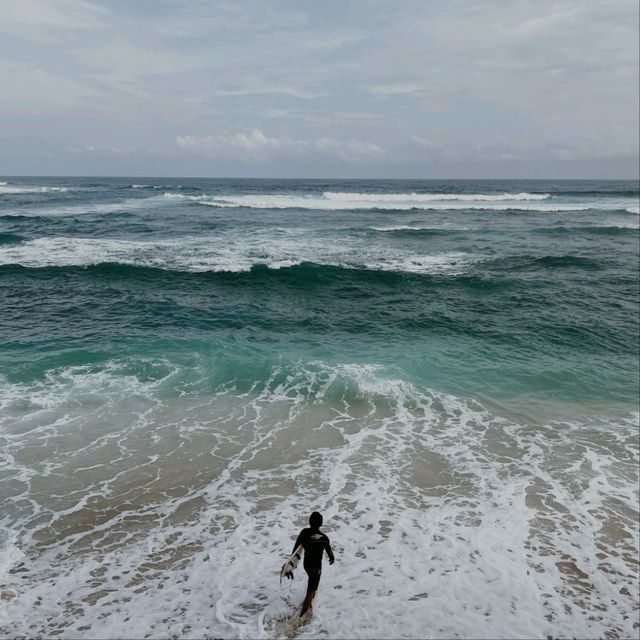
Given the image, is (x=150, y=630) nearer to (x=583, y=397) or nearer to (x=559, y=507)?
(x=559, y=507)

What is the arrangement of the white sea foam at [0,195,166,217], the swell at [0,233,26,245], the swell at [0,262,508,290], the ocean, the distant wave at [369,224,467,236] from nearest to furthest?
the ocean, the swell at [0,262,508,290], the swell at [0,233,26,245], the distant wave at [369,224,467,236], the white sea foam at [0,195,166,217]

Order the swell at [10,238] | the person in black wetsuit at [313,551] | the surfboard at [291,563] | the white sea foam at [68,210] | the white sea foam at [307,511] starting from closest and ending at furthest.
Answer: the surfboard at [291,563], the person in black wetsuit at [313,551], the white sea foam at [307,511], the swell at [10,238], the white sea foam at [68,210]

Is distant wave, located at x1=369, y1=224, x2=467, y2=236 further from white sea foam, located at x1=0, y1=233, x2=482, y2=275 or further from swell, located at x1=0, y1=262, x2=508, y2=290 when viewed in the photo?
swell, located at x1=0, y1=262, x2=508, y2=290

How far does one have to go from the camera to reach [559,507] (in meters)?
9.41

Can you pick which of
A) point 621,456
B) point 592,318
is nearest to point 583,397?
point 621,456

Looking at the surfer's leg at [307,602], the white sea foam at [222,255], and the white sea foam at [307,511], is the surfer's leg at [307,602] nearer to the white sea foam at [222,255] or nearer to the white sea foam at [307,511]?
the white sea foam at [307,511]

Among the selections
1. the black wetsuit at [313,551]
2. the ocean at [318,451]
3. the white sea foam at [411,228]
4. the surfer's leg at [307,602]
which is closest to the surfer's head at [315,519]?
the black wetsuit at [313,551]

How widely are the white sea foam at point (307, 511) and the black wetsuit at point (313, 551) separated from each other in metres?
0.53

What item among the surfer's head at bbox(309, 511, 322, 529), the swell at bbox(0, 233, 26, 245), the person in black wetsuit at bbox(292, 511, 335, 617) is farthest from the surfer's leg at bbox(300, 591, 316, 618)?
the swell at bbox(0, 233, 26, 245)

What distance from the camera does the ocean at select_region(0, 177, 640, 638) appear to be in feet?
23.3

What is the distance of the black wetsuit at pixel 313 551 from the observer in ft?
22.0

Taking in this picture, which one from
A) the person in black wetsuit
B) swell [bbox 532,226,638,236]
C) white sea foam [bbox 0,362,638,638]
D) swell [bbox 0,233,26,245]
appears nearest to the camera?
the person in black wetsuit

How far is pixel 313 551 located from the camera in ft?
22.0

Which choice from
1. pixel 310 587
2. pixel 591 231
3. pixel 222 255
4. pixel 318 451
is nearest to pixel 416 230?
pixel 591 231
